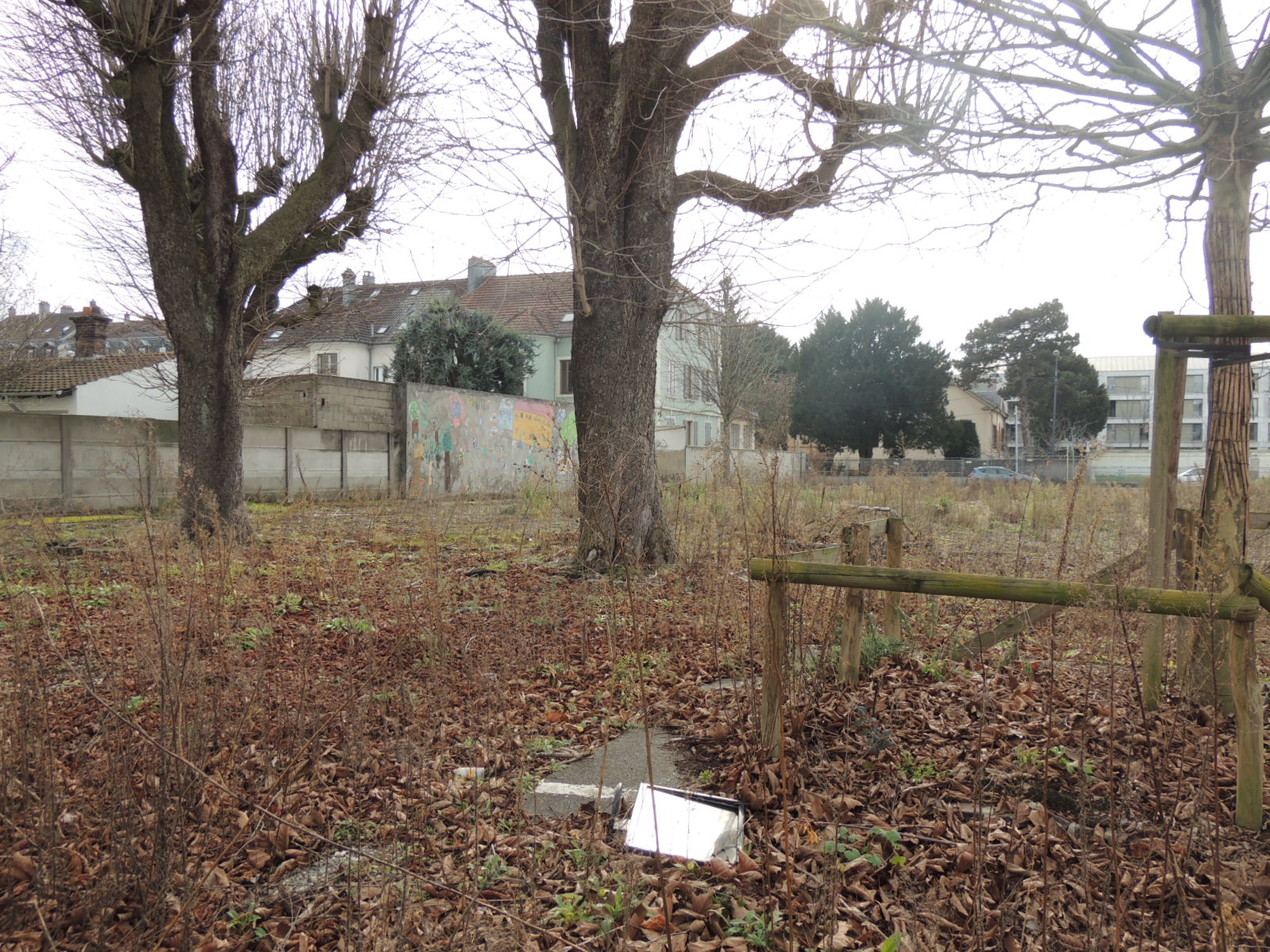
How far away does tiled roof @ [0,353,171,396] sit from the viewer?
24766 millimetres

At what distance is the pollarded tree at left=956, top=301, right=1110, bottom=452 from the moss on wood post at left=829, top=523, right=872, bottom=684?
44098mm

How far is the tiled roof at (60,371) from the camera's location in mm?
24766

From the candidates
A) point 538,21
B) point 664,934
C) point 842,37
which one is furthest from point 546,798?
point 538,21

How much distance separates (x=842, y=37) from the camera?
189 inches

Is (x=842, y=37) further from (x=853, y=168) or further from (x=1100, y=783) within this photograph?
(x=1100, y=783)

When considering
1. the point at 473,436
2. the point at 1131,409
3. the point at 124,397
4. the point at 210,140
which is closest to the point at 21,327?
the point at 124,397

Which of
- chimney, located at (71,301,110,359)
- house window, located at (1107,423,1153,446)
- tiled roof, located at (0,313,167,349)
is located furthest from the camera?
house window, located at (1107,423,1153,446)

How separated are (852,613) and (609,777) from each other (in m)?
1.43

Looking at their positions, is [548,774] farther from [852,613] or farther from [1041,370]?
[1041,370]

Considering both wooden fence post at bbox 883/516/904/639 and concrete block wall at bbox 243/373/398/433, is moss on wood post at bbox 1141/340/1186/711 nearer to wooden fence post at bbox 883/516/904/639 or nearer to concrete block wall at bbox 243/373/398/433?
wooden fence post at bbox 883/516/904/639

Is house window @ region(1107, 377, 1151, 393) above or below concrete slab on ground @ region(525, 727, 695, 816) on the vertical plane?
above

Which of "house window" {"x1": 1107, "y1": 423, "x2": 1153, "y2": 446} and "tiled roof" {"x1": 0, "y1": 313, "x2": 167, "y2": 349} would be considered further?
"house window" {"x1": 1107, "y1": 423, "x2": 1153, "y2": 446}

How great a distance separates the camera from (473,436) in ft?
73.1

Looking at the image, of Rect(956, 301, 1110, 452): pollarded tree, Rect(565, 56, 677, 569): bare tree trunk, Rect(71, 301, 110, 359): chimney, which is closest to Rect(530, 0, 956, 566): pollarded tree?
Rect(565, 56, 677, 569): bare tree trunk
